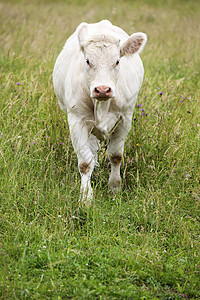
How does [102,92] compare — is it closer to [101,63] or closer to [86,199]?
[101,63]

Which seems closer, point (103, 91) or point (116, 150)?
point (103, 91)

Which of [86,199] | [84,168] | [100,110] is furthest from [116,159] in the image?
[86,199]

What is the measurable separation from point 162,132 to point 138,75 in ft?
2.29

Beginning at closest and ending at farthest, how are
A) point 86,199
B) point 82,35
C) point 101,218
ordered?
point 101,218, point 86,199, point 82,35

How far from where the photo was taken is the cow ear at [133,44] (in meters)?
4.02

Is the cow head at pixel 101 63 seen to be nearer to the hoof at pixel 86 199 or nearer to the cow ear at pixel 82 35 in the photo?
the cow ear at pixel 82 35

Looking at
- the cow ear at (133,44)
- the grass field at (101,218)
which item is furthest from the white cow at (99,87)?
the grass field at (101,218)


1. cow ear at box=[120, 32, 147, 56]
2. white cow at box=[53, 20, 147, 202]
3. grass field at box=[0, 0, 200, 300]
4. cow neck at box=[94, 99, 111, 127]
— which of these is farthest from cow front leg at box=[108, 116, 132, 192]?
cow ear at box=[120, 32, 147, 56]

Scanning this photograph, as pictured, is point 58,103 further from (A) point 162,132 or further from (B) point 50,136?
(A) point 162,132

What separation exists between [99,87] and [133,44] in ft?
2.24

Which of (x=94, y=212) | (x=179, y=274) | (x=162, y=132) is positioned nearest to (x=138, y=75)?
(x=162, y=132)

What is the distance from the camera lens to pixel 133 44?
4.04m

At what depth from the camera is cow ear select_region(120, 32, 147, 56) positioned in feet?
13.2

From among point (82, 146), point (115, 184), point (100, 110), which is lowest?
point (115, 184)
